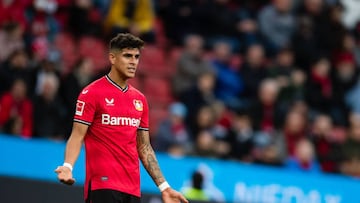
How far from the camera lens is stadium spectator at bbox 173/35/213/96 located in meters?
A: 15.8

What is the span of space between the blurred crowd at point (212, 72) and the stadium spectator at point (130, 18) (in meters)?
0.02

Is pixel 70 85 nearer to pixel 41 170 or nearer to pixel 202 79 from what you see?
pixel 41 170

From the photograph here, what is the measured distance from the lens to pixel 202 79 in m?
15.5

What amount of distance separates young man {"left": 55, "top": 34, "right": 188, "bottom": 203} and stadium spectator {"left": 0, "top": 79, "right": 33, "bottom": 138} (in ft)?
17.3

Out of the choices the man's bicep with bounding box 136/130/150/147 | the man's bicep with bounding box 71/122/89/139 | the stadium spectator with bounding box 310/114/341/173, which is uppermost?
the stadium spectator with bounding box 310/114/341/173

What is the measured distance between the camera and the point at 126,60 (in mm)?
7535

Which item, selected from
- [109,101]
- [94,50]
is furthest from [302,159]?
[109,101]

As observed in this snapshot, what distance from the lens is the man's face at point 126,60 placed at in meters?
7.54

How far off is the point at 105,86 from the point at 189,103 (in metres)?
7.74

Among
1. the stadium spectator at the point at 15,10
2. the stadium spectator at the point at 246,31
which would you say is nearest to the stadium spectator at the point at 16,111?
the stadium spectator at the point at 15,10

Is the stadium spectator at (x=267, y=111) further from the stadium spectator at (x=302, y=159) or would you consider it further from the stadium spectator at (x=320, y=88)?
the stadium spectator at (x=320, y=88)

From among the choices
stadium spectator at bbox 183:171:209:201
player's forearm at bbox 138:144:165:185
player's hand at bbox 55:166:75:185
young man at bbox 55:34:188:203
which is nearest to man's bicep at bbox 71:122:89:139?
young man at bbox 55:34:188:203

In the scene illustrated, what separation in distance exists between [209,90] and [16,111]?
154 inches

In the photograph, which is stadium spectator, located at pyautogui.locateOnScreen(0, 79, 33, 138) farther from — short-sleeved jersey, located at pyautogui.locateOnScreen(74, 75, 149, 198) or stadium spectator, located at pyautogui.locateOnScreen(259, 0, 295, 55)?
stadium spectator, located at pyautogui.locateOnScreen(259, 0, 295, 55)
